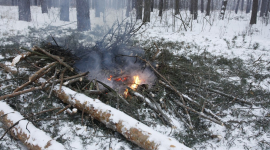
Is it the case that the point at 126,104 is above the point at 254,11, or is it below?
below

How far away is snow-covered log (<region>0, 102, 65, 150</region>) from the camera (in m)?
2.28

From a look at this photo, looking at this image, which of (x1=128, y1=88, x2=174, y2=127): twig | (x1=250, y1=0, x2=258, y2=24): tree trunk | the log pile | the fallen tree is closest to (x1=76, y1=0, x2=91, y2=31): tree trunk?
the log pile

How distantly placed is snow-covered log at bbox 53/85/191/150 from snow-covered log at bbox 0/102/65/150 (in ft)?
2.64

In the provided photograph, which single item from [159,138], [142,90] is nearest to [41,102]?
[142,90]

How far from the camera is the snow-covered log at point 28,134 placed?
2.28 m

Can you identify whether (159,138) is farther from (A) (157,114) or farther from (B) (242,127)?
(B) (242,127)

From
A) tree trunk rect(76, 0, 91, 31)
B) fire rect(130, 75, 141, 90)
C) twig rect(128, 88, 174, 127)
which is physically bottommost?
twig rect(128, 88, 174, 127)

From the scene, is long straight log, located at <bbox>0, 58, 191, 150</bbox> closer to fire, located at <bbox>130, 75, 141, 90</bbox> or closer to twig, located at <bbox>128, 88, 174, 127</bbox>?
twig, located at <bbox>128, 88, 174, 127</bbox>

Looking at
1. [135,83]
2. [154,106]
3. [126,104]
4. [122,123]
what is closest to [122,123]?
[122,123]

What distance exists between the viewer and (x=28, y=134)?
247 cm

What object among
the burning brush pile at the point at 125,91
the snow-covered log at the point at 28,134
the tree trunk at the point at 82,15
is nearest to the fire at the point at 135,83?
the burning brush pile at the point at 125,91

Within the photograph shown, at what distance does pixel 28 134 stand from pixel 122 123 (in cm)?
133

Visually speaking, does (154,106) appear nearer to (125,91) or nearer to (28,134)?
(125,91)

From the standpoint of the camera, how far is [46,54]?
153 inches
